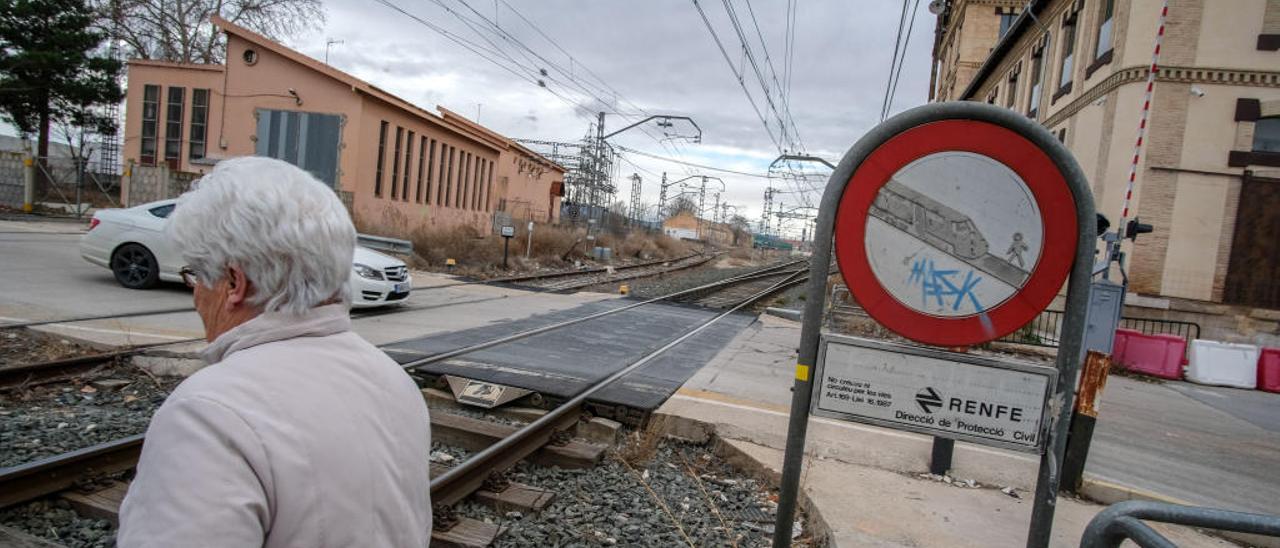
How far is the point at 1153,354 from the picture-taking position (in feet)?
40.6

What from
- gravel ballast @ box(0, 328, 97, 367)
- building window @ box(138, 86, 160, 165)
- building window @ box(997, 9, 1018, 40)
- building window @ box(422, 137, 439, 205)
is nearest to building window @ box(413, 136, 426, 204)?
building window @ box(422, 137, 439, 205)

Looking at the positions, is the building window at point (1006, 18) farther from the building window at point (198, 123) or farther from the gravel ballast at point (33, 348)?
the gravel ballast at point (33, 348)

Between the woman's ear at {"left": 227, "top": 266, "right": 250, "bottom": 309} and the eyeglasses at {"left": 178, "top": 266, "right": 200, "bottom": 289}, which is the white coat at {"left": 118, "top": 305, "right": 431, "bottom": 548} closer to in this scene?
the woman's ear at {"left": 227, "top": 266, "right": 250, "bottom": 309}

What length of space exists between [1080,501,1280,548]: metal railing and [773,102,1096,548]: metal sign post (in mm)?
585

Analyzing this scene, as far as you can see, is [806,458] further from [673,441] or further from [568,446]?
[568,446]

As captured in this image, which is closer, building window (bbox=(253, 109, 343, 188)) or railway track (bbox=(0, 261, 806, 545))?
railway track (bbox=(0, 261, 806, 545))

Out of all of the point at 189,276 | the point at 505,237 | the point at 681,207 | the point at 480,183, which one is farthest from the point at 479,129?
the point at 681,207

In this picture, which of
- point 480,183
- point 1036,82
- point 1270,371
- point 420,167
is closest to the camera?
point 1270,371

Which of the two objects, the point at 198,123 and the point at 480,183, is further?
the point at 480,183

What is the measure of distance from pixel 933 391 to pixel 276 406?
2.17 metres

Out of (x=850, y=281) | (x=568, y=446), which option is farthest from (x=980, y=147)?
(x=568, y=446)

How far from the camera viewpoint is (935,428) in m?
2.57

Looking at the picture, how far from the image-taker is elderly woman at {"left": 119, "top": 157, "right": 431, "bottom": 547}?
1157mm

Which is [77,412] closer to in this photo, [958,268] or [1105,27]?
[958,268]
